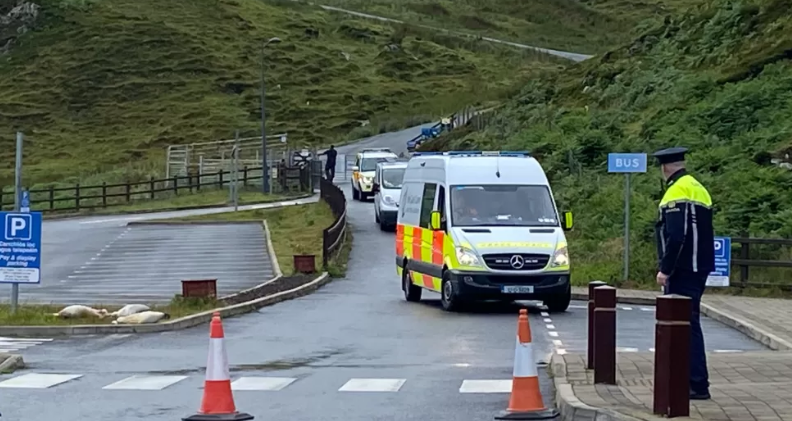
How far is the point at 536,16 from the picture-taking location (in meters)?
167

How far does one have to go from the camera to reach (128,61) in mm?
116375

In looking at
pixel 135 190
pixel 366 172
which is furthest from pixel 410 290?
pixel 135 190

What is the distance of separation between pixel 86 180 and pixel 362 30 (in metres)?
65.4

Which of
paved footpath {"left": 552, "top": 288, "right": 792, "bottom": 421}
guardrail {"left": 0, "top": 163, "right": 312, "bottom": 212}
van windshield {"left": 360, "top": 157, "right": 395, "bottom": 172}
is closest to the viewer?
paved footpath {"left": 552, "top": 288, "right": 792, "bottom": 421}

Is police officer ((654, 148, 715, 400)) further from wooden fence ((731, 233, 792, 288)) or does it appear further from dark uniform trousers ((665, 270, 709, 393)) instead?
wooden fence ((731, 233, 792, 288))

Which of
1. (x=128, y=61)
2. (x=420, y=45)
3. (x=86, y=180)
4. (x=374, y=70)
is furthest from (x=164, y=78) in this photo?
(x=86, y=180)

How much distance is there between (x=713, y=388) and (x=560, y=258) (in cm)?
1099

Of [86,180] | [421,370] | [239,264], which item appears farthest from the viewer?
[86,180]

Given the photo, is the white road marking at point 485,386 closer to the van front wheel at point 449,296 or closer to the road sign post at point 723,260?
the van front wheel at point 449,296

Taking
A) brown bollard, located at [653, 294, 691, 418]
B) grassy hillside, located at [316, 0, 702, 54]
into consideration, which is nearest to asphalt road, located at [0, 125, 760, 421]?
brown bollard, located at [653, 294, 691, 418]

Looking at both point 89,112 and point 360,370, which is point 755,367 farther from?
point 89,112

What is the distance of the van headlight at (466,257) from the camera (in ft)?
73.4

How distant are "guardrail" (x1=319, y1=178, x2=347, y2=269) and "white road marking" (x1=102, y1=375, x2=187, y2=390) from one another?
1770cm

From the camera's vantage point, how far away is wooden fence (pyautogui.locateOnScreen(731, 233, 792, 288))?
26.2 meters
